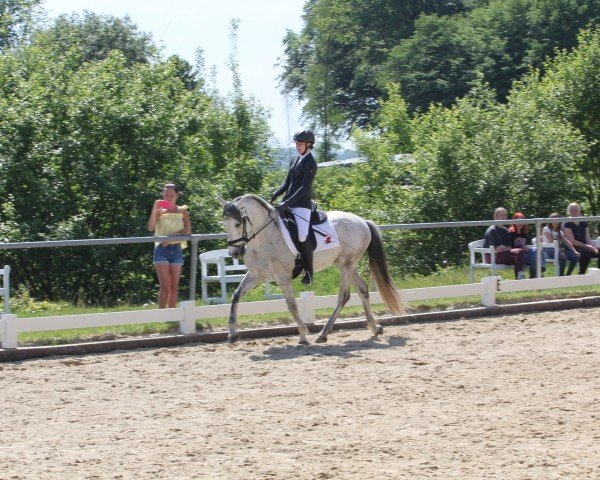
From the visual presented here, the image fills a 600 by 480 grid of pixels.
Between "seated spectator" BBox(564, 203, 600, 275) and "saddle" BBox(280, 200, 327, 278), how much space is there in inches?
242

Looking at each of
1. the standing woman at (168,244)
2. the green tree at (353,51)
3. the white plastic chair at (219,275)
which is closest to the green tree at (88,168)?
the white plastic chair at (219,275)

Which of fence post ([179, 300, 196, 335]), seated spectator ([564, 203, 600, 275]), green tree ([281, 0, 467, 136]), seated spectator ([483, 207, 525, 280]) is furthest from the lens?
green tree ([281, 0, 467, 136])

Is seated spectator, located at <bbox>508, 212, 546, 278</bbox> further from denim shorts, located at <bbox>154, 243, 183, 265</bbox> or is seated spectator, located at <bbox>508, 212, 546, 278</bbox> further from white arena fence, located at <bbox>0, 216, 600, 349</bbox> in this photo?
denim shorts, located at <bbox>154, 243, 183, 265</bbox>

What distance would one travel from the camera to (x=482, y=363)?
1002cm

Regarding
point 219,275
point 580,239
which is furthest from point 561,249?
point 219,275

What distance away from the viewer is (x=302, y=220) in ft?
38.4

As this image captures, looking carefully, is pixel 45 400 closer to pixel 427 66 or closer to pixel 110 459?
pixel 110 459

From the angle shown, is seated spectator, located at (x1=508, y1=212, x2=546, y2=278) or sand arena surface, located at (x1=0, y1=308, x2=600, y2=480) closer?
sand arena surface, located at (x1=0, y1=308, x2=600, y2=480)

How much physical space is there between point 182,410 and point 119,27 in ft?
183

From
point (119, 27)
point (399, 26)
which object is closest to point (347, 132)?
point (399, 26)

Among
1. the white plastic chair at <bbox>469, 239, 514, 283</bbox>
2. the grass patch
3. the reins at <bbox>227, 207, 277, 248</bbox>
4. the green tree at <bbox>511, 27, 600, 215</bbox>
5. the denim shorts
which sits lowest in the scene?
the grass patch

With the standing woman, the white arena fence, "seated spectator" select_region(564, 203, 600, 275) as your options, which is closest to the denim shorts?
the standing woman

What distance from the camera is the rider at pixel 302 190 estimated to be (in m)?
11.5

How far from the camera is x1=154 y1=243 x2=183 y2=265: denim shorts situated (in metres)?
12.7
